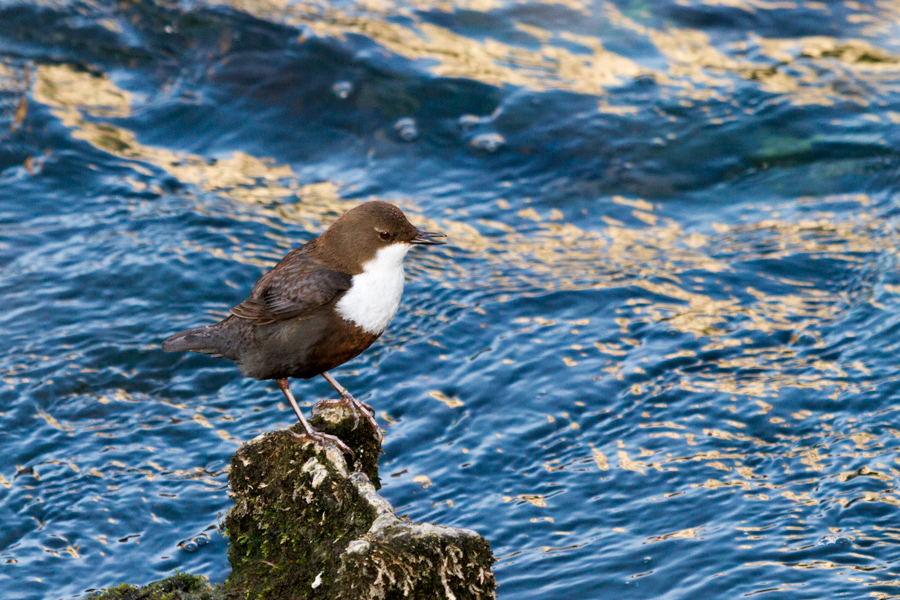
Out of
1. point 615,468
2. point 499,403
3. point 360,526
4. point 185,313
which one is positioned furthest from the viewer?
point 185,313

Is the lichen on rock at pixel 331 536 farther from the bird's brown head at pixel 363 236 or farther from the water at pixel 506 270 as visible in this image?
the water at pixel 506 270

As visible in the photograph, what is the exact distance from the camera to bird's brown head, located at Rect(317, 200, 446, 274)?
172 inches

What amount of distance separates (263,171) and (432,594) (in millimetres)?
6543

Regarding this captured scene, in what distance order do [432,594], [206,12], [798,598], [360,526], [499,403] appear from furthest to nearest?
[206,12], [499,403], [798,598], [360,526], [432,594]

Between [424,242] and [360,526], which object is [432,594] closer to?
[360,526]

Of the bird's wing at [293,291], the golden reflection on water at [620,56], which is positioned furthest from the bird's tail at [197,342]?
the golden reflection on water at [620,56]

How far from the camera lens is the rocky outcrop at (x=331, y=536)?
3166mm

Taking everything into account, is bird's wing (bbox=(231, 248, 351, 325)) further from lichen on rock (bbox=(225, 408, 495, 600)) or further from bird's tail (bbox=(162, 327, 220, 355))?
lichen on rock (bbox=(225, 408, 495, 600))

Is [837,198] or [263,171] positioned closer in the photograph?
[837,198]

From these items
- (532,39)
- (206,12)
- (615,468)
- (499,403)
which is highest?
(206,12)

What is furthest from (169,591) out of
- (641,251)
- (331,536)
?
(641,251)

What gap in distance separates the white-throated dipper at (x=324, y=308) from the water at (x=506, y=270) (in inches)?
45.5

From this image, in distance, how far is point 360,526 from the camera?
11.8ft

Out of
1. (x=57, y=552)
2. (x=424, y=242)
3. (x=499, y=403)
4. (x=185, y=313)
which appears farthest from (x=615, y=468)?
(x=185, y=313)
